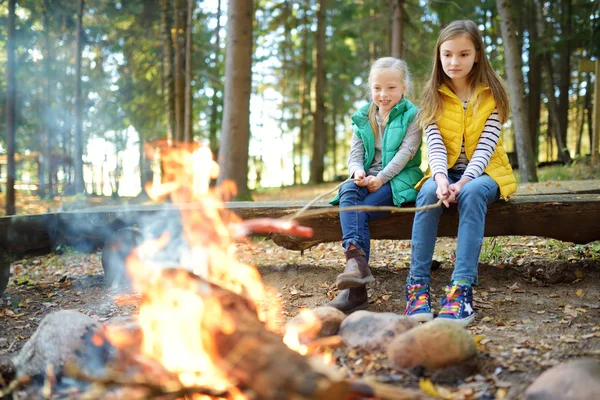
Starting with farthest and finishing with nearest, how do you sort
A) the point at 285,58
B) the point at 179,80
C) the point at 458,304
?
the point at 285,58, the point at 179,80, the point at 458,304

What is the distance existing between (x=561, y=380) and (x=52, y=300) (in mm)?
4581

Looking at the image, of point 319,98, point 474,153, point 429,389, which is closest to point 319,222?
point 474,153

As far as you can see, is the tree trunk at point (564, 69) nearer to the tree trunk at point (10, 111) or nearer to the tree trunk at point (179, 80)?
the tree trunk at point (179, 80)

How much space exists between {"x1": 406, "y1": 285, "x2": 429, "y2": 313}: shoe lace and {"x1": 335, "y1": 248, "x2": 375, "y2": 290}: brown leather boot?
0.32m

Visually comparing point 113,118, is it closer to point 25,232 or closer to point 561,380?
point 25,232

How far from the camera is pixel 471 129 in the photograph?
151 inches

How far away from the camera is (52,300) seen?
4801 mm

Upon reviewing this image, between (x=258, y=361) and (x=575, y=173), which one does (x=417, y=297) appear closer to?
(x=258, y=361)

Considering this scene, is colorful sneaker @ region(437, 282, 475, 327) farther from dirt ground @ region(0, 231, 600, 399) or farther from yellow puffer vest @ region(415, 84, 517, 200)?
yellow puffer vest @ region(415, 84, 517, 200)

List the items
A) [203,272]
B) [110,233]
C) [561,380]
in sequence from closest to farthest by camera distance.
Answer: [561,380], [203,272], [110,233]

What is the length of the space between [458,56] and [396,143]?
0.85 meters

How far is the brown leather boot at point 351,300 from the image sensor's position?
12.3 ft

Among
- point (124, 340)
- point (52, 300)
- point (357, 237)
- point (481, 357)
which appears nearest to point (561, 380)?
point (481, 357)

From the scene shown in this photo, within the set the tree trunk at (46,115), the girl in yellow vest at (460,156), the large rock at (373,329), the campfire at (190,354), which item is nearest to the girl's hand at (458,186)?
the girl in yellow vest at (460,156)
